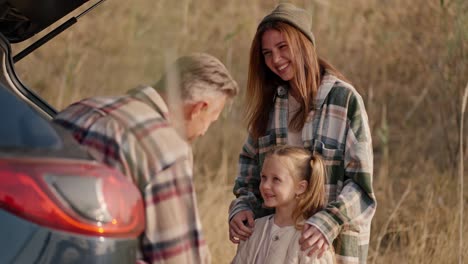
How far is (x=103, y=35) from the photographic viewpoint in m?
10.9

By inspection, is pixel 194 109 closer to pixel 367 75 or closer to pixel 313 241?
pixel 313 241

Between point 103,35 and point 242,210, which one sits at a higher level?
point 103,35

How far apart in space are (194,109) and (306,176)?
36.5 inches

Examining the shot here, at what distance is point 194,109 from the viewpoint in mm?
3412

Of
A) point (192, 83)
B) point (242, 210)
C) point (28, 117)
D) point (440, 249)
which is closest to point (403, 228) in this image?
point (440, 249)

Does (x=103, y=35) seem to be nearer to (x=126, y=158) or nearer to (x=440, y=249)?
(x=440, y=249)

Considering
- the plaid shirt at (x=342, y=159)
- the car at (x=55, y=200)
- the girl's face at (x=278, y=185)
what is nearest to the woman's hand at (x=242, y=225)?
the girl's face at (x=278, y=185)

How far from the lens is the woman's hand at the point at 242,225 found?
4328 mm

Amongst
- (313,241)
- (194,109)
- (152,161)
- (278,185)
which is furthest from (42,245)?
(278,185)

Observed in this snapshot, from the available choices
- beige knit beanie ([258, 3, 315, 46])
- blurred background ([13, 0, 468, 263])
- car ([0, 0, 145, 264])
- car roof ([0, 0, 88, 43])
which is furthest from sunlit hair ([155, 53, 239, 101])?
blurred background ([13, 0, 468, 263])

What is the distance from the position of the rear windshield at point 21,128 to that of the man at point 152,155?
0.31 metres

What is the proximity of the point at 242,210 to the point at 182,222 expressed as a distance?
4.14 ft

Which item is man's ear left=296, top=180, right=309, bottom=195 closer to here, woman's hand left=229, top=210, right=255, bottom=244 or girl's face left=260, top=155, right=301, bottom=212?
girl's face left=260, top=155, right=301, bottom=212

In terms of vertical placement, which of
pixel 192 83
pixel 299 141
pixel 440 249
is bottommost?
pixel 440 249
